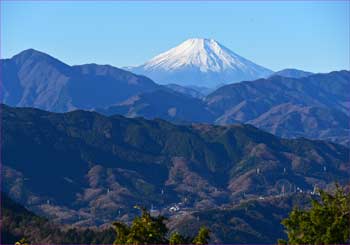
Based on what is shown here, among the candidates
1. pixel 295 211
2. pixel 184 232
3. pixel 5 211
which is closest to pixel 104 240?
pixel 5 211

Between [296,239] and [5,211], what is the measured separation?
9341cm

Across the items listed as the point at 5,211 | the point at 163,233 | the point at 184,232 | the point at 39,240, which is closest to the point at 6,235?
the point at 39,240

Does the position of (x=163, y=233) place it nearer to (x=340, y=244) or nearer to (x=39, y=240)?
(x=340, y=244)

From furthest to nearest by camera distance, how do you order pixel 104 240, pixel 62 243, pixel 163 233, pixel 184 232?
pixel 184 232, pixel 62 243, pixel 104 240, pixel 163 233

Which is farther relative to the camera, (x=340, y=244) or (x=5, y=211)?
(x=5, y=211)

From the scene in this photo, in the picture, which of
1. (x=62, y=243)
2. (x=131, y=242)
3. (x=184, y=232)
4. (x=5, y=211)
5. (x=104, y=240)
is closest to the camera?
(x=131, y=242)

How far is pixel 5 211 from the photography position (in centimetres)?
12469

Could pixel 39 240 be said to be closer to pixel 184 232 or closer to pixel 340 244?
pixel 340 244

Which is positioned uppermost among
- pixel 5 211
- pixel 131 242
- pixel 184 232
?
pixel 131 242

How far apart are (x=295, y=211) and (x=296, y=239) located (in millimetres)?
1845

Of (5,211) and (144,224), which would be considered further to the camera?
(5,211)

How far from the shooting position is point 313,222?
1454 inches

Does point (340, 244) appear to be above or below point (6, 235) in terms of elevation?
above

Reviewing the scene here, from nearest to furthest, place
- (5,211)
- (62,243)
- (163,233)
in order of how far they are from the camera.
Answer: (163,233) < (62,243) < (5,211)
